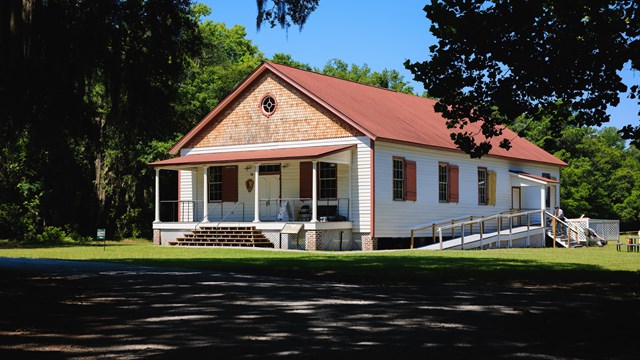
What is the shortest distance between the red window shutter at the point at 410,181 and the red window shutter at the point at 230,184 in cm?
722

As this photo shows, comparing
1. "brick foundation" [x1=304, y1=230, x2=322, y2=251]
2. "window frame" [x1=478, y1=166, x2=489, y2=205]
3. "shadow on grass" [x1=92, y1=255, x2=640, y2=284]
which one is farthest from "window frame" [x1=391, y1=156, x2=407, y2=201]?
"shadow on grass" [x1=92, y1=255, x2=640, y2=284]

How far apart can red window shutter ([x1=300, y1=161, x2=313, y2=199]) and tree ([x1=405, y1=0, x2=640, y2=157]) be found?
52.1 ft

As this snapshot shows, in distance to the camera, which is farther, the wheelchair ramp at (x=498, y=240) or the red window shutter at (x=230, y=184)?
the red window shutter at (x=230, y=184)

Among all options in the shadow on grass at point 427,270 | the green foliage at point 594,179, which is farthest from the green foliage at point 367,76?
the shadow on grass at point 427,270

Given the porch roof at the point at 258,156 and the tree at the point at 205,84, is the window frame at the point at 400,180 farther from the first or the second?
the tree at the point at 205,84

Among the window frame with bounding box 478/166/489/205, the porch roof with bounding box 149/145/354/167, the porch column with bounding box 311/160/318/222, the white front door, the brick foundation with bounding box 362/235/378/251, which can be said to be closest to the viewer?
the porch column with bounding box 311/160/318/222

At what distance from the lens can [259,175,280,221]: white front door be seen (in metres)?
32.0

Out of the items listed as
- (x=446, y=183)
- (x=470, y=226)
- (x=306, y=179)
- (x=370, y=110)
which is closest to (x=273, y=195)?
(x=306, y=179)

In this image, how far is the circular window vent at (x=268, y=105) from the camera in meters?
32.2

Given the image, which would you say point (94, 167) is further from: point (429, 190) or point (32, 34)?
point (32, 34)

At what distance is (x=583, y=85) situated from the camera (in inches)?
581

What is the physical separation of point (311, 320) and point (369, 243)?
2028cm

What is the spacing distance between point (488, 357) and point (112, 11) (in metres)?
11.0

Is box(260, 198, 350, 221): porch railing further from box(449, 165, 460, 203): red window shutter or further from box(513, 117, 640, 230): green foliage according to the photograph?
box(513, 117, 640, 230): green foliage
